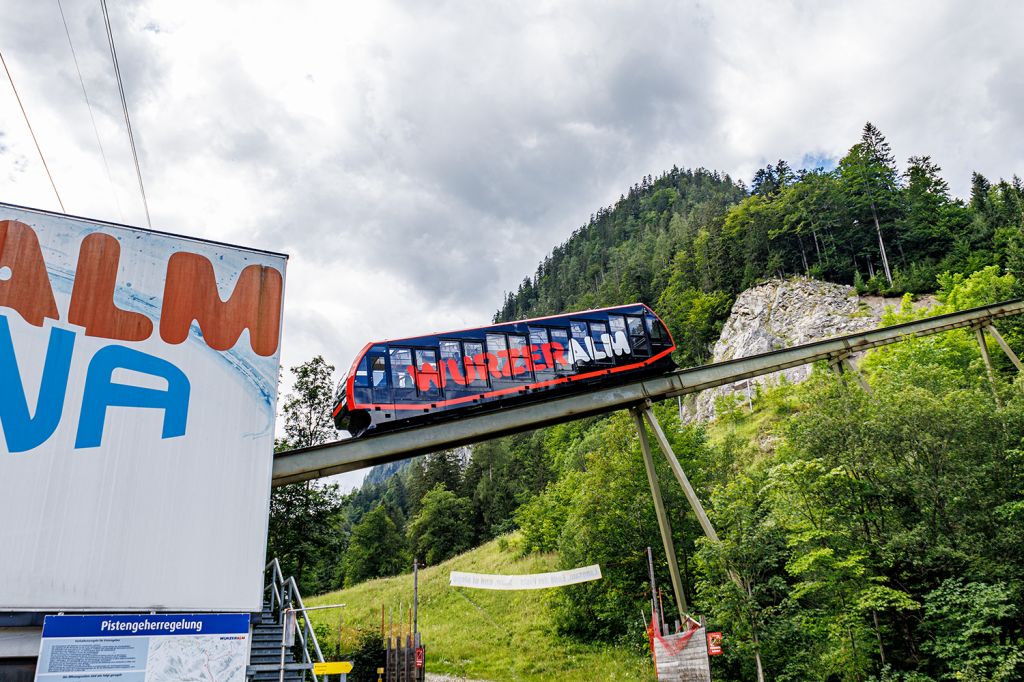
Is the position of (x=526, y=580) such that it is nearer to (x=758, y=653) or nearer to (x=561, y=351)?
(x=561, y=351)

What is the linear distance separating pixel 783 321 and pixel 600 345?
1638 inches

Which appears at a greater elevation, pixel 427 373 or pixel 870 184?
pixel 870 184

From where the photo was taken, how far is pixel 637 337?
21.1 metres

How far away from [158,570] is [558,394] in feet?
39.7

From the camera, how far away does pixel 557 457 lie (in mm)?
68812

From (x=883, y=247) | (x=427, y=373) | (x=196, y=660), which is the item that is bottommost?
(x=196, y=660)

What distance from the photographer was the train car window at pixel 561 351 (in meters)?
20.3

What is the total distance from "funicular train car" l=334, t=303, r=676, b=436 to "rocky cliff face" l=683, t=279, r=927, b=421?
33235 mm

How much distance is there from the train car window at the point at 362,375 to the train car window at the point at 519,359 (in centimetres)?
439

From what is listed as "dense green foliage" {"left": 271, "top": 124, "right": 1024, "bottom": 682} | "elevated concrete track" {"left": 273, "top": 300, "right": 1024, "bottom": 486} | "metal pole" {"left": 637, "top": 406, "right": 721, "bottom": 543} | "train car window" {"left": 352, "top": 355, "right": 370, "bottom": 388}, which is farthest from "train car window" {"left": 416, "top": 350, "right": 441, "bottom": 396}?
"dense green foliage" {"left": 271, "top": 124, "right": 1024, "bottom": 682}

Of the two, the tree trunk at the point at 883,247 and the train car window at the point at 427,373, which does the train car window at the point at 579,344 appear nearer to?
the train car window at the point at 427,373

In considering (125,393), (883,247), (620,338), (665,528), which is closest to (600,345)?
(620,338)

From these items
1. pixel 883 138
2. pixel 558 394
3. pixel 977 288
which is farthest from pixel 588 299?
pixel 558 394

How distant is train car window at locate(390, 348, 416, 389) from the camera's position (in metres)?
18.4
